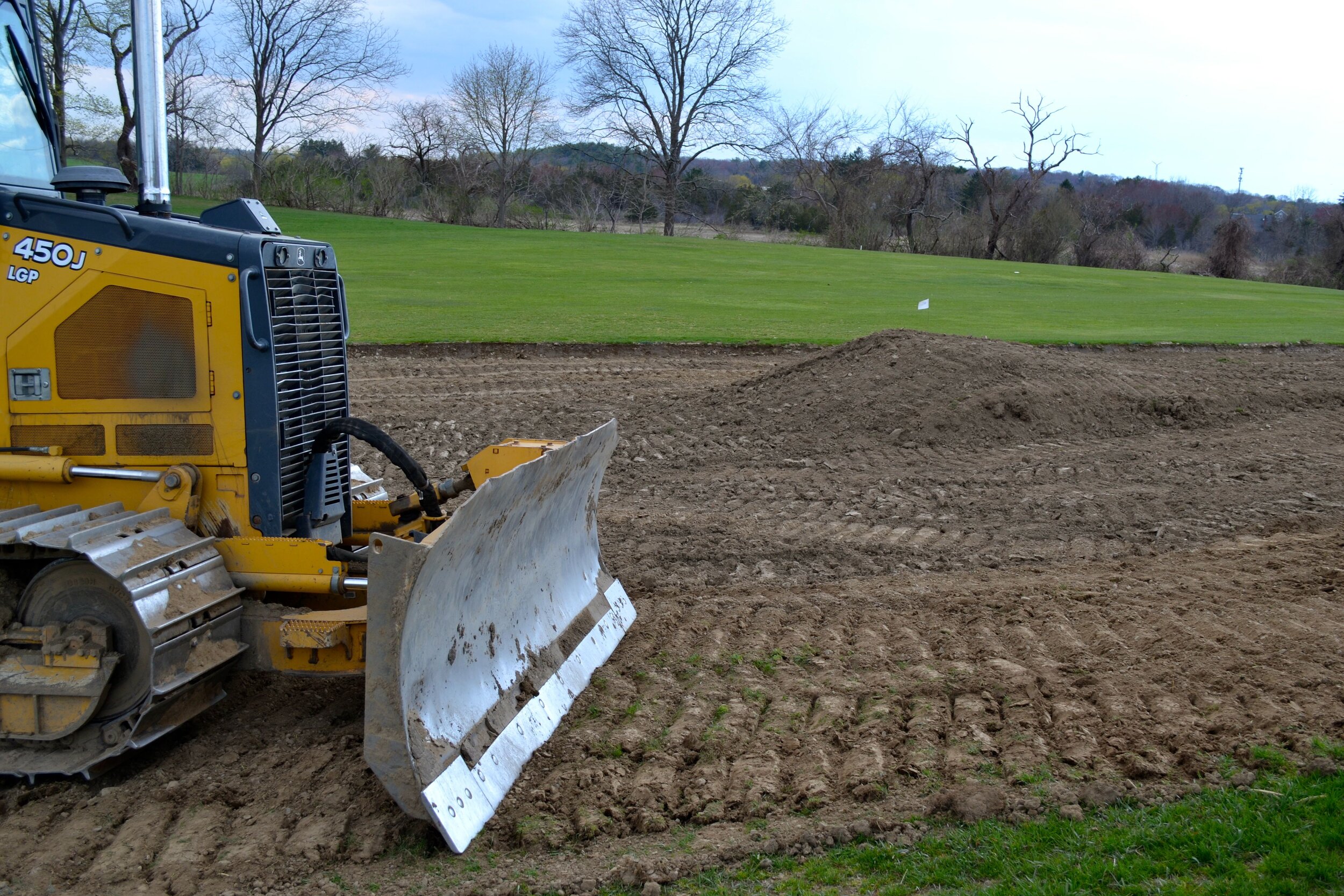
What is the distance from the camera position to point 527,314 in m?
21.7

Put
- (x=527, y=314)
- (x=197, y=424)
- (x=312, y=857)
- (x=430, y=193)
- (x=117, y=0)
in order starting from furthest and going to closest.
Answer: (x=430, y=193) → (x=117, y=0) → (x=527, y=314) → (x=197, y=424) → (x=312, y=857)

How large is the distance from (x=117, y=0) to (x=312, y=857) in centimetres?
3853

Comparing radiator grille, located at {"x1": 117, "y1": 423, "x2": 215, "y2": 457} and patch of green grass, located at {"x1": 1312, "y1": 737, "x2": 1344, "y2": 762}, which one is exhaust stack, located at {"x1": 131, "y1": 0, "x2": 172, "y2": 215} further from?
patch of green grass, located at {"x1": 1312, "y1": 737, "x2": 1344, "y2": 762}

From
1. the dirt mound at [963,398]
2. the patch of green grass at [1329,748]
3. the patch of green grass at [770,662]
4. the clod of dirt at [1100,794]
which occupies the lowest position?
the patch of green grass at [770,662]

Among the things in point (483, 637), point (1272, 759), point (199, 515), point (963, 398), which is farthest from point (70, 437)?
point (963, 398)

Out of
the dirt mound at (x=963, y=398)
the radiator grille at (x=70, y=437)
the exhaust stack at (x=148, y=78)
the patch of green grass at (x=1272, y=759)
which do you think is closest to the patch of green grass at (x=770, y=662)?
the patch of green grass at (x=1272, y=759)

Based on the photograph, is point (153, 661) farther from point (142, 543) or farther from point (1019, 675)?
point (1019, 675)

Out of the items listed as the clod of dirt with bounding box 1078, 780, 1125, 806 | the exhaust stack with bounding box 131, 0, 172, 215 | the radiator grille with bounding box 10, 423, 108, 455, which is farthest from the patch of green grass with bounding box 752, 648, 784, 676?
the exhaust stack with bounding box 131, 0, 172, 215

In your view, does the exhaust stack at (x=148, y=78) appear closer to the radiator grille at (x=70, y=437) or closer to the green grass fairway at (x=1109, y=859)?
the radiator grille at (x=70, y=437)

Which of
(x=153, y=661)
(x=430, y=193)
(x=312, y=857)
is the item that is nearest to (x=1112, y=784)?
(x=312, y=857)

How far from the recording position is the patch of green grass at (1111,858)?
3709 millimetres

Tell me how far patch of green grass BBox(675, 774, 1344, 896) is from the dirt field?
0.14 metres

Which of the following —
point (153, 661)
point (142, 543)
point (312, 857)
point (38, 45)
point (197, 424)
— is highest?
point (38, 45)

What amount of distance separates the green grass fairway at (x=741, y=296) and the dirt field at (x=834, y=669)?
827cm
